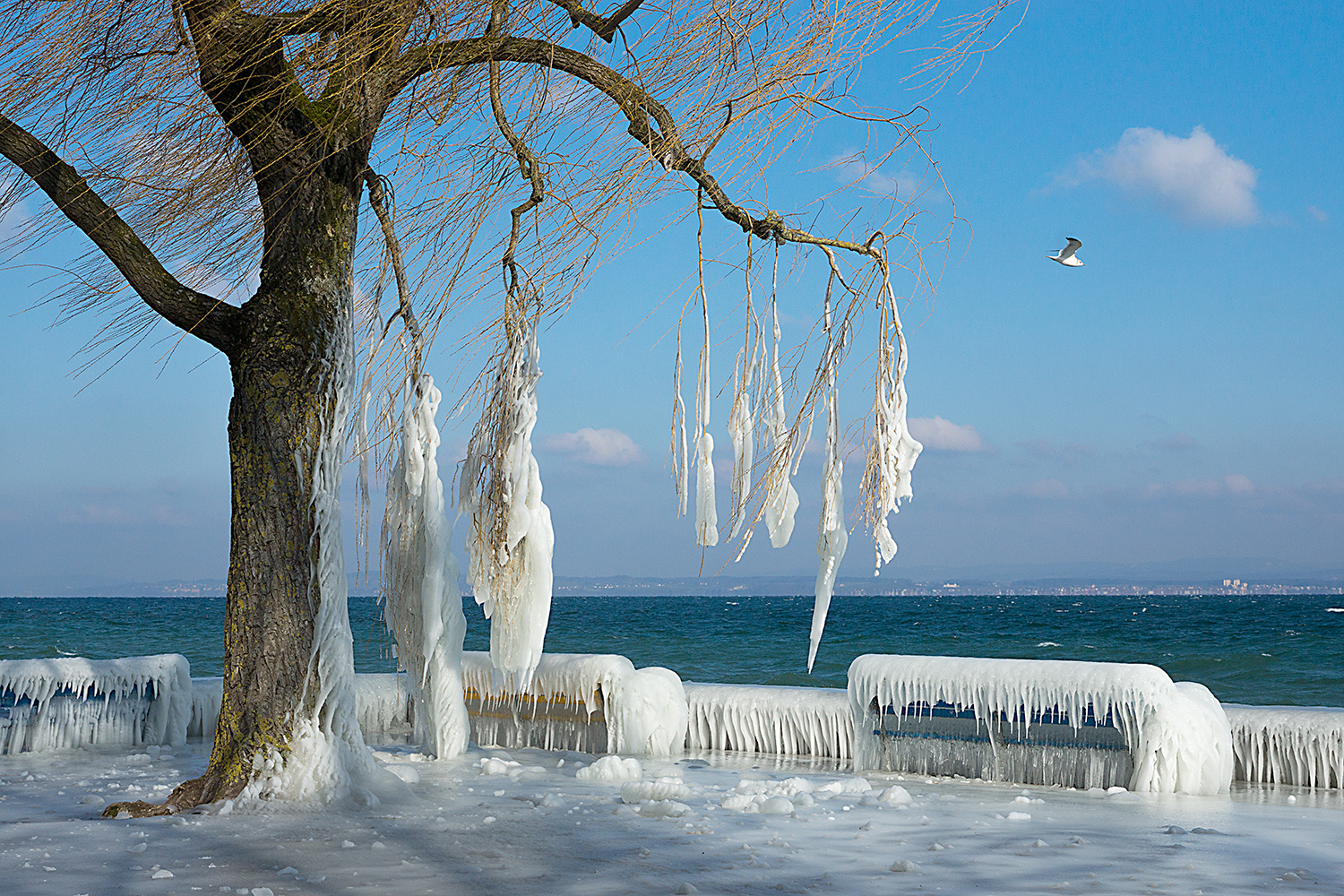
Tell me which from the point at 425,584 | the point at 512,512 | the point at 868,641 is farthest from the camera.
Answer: the point at 868,641

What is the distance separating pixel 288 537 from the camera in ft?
12.3

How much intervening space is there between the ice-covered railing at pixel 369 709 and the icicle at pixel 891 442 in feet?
13.8

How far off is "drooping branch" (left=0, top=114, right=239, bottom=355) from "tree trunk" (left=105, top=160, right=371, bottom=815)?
0.13 meters

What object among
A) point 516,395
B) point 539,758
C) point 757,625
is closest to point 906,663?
point 539,758

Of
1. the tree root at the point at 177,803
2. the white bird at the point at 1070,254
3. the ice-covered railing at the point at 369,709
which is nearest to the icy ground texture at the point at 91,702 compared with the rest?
the ice-covered railing at the point at 369,709

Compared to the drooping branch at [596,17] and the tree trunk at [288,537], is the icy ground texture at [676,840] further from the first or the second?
the drooping branch at [596,17]

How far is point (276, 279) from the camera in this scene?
386 centimetres

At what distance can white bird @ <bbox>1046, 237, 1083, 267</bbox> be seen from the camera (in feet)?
13.2

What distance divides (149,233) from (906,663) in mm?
4231

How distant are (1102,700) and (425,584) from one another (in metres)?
3.28

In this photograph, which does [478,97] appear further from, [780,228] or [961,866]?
[961,866]

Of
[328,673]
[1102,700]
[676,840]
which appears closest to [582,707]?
[328,673]

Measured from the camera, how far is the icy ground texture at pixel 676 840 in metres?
2.78

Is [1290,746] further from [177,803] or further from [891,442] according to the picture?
[177,803]
